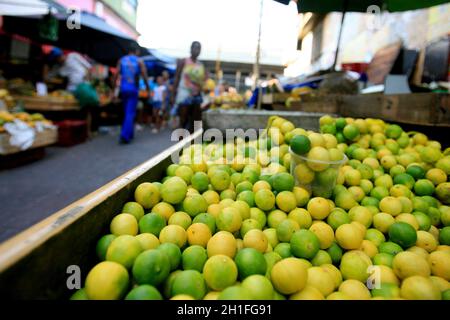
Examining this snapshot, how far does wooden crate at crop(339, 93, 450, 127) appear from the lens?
2.67 metres

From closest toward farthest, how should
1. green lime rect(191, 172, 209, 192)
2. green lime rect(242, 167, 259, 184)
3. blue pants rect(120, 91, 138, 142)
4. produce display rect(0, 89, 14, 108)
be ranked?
1. green lime rect(191, 172, 209, 192)
2. green lime rect(242, 167, 259, 184)
3. produce display rect(0, 89, 14, 108)
4. blue pants rect(120, 91, 138, 142)

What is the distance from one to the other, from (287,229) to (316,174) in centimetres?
50

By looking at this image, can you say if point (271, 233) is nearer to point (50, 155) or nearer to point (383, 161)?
point (383, 161)

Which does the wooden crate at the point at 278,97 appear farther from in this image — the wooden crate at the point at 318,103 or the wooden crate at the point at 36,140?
the wooden crate at the point at 36,140

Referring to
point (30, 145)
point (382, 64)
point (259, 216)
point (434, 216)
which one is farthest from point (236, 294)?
point (382, 64)

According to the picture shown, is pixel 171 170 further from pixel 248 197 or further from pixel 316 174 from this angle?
pixel 316 174

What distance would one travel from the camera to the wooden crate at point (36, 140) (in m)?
4.88

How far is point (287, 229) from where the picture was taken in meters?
1.61

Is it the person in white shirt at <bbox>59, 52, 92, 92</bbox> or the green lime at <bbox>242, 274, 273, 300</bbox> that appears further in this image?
the person in white shirt at <bbox>59, 52, 92, 92</bbox>

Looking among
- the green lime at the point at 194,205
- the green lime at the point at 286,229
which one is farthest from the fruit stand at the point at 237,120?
the green lime at the point at 286,229

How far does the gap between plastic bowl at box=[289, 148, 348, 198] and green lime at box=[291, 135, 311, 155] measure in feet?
0.13

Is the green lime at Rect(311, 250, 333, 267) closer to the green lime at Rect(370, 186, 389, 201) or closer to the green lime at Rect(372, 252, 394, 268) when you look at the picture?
the green lime at Rect(372, 252, 394, 268)

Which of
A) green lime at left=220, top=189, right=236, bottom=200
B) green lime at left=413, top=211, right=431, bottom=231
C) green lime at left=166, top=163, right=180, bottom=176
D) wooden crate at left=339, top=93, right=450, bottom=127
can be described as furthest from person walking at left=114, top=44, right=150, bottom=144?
green lime at left=413, top=211, right=431, bottom=231

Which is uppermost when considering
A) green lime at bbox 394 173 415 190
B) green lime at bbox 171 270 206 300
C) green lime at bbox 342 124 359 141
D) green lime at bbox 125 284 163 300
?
green lime at bbox 342 124 359 141
